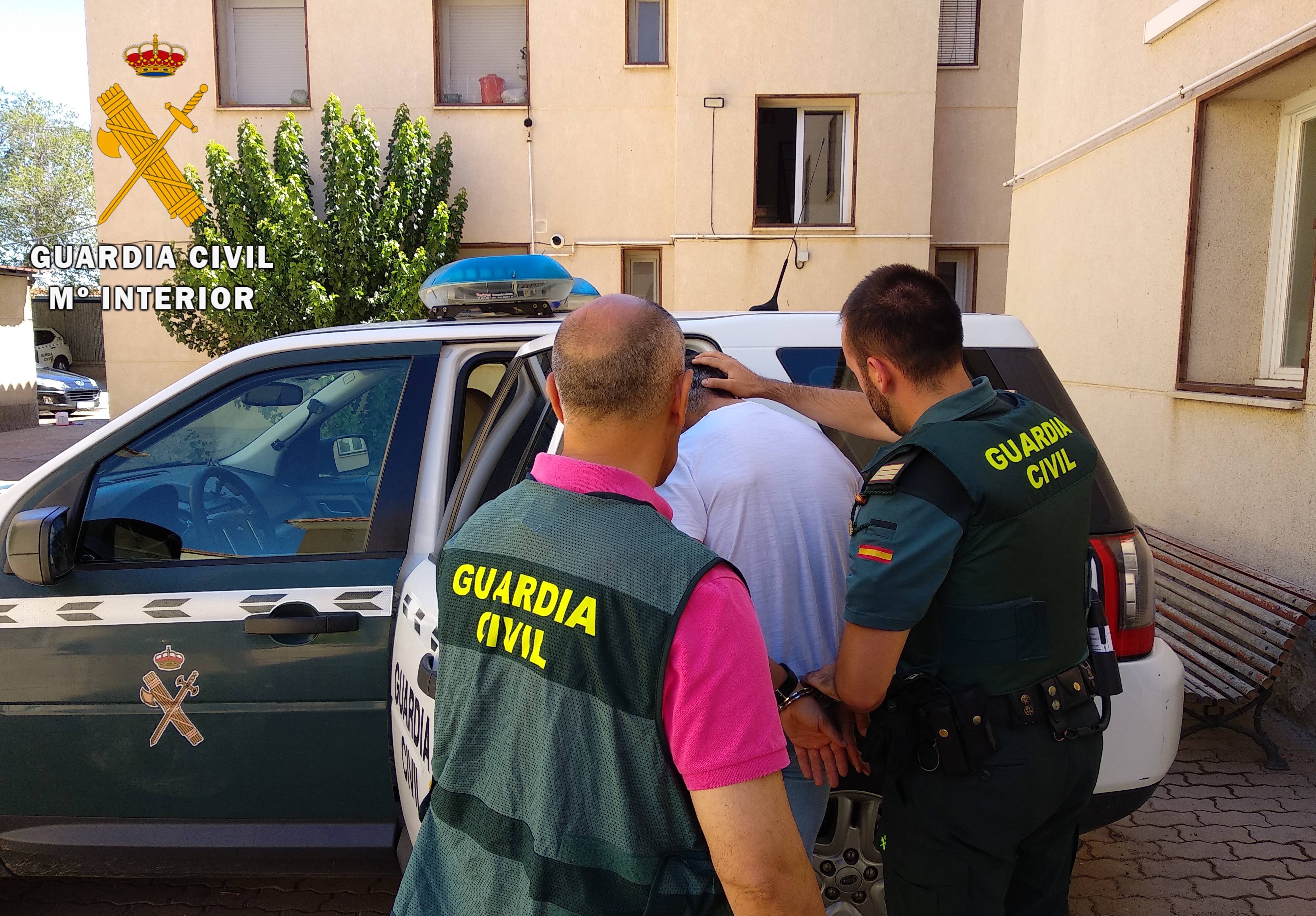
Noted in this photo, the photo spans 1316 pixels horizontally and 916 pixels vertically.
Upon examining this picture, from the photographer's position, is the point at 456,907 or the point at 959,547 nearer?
the point at 456,907

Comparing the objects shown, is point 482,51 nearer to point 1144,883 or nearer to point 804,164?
point 804,164

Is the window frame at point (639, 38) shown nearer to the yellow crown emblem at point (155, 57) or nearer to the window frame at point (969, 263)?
the window frame at point (969, 263)

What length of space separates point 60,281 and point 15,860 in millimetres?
38746

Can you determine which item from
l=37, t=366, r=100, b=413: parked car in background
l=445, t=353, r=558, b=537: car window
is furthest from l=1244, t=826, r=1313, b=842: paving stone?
l=37, t=366, r=100, b=413: parked car in background

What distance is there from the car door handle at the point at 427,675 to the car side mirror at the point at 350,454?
1.19 meters

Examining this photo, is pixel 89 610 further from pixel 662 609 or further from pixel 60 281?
pixel 60 281

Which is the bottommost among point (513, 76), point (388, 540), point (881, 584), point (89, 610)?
point (89, 610)

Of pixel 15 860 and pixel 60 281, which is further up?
pixel 60 281

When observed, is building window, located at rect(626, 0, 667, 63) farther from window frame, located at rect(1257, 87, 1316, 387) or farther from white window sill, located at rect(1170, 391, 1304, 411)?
white window sill, located at rect(1170, 391, 1304, 411)

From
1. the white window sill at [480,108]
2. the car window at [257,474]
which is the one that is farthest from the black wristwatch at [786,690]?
the white window sill at [480,108]

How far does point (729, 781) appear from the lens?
1097 millimetres

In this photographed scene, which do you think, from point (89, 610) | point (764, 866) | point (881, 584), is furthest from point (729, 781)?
point (89, 610)

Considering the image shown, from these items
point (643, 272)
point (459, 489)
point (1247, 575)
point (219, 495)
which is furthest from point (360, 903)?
point (643, 272)

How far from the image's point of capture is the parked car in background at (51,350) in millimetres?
26000
